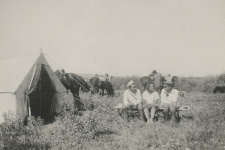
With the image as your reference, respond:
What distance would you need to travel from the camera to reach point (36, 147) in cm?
596

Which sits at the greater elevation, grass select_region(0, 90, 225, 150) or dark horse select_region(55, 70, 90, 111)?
dark horse select_region(55, 70, 90, 111)

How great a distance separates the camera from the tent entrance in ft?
33.5

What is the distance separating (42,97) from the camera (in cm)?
1045

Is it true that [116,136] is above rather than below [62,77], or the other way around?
below

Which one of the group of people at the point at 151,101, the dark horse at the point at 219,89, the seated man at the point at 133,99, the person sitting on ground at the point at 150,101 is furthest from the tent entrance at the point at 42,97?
the dark horse at the point at 219,89

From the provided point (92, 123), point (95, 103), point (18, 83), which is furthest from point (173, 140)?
point (95, 103)

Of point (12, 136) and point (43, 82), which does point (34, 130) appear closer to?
point (12, 136)

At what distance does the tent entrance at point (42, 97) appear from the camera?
33.5 ft

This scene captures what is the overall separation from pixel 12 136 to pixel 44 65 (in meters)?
4.29

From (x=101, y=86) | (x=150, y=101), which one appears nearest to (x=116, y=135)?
(x=150, y=101)

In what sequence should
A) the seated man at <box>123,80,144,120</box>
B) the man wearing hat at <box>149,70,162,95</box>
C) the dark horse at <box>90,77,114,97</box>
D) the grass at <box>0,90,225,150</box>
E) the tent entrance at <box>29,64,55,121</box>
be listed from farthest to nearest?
the dark horse at <box>90,77,114,97</box> < the man wearing hat at <box>149,70,162,95</box> < the tent entrance at <box>29,64,55,121</box> < the seated man at <box>123,80,144,120</box> < the grass at <box>0,90,225,150</box>

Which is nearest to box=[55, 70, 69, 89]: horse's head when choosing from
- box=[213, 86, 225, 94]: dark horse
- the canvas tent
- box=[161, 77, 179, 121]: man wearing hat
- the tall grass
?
the canvas tent

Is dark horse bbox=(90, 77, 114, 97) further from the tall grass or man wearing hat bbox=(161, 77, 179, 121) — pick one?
the tall grass

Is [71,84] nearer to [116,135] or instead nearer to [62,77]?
[62,77]
